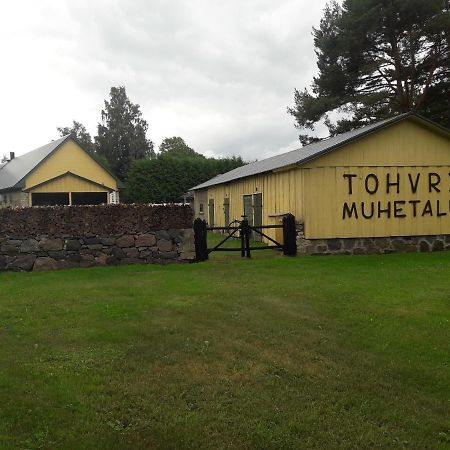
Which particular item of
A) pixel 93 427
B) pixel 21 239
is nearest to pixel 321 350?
pixel 93 427

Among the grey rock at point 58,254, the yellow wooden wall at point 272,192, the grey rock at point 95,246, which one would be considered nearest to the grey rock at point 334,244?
→ the yellow wooden wall at point 272,192

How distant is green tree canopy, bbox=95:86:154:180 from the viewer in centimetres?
6644

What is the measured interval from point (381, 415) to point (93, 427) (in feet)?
8.83

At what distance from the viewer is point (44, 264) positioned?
13031 millimetres

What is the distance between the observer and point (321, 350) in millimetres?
6473

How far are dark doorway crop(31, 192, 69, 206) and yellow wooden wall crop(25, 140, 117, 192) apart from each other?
6.55 ft

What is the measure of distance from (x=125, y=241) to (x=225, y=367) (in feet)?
27.0

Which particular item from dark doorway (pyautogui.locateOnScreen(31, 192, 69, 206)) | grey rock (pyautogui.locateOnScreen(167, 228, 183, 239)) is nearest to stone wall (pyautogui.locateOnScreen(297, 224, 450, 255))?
grey rock (pyautogui.locateOnScreen(167, 228, 183, 239))

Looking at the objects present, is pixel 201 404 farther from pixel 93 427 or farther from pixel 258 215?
pixel 258 215

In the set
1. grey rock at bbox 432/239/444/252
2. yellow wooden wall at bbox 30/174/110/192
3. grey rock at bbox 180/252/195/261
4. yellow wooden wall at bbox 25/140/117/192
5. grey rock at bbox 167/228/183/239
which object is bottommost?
grey rock at bbox 432/239/444/252

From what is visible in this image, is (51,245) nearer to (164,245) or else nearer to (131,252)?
(131,252)

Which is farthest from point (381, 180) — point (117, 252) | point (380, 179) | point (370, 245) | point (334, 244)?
point (117, 252)

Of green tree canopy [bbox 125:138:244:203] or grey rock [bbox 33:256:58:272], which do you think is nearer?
grey rock [bbox 33:256:58:272]

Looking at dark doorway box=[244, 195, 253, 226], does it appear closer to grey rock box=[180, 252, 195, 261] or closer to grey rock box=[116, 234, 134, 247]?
grey rock box=[180, 252, 195, 261]
